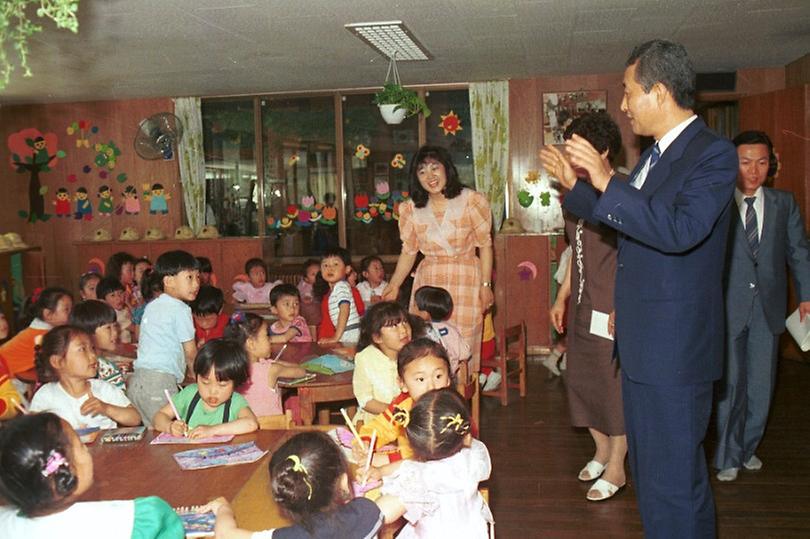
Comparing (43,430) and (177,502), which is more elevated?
(43,430)

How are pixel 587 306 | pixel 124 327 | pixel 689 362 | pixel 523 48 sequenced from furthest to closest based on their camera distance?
pixel 523 48 < pixel 124 327 < pixel 587 306 < pixel 689 362

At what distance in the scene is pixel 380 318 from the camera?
345 centimetres

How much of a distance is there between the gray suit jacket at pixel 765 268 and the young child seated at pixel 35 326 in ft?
11.4

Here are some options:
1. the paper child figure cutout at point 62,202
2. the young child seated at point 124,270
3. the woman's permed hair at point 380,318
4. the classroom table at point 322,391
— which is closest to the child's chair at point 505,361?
the classroom table at point 322,391

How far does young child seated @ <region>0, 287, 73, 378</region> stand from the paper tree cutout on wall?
5496 mm

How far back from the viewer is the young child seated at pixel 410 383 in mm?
2650

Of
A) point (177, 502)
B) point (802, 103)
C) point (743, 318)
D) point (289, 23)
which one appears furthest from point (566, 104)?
point (177, 502)

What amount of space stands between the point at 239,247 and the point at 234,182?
1111mm

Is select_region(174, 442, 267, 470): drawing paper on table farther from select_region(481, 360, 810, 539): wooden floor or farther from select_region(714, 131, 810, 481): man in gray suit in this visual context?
select_region(714, 131, 810, 481): man in gray suit

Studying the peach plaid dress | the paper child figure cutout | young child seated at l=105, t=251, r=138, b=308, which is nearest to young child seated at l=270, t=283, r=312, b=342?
the peach plaid dress

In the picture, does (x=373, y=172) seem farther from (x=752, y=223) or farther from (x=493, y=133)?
(x=752, y=223)

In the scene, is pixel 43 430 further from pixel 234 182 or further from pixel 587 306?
pixel 234 182

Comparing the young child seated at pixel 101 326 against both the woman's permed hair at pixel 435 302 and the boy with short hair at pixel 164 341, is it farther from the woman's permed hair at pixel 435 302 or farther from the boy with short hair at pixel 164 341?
the woman's permed hair at pixel 435 302

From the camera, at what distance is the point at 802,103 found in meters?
→ 7.14
